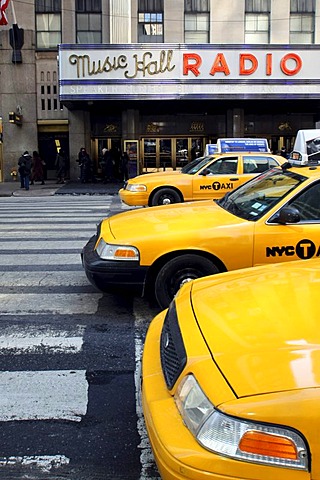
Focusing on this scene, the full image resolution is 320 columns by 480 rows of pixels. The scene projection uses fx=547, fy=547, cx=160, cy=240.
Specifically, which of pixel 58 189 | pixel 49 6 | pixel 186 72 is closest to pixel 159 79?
pixel 186 72

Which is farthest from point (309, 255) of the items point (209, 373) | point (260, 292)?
point (209, 373)

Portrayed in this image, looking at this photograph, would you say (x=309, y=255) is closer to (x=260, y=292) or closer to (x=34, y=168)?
(x=260, y=292)

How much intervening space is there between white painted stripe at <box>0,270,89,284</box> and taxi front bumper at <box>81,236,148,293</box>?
4.82 ft

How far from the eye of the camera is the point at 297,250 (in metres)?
5.56

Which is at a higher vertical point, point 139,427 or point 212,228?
point 212,228

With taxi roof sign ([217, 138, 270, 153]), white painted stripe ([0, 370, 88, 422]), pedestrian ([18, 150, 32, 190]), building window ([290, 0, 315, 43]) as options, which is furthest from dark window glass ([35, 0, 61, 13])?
white painted stripe ([0, 370, 88, 422])

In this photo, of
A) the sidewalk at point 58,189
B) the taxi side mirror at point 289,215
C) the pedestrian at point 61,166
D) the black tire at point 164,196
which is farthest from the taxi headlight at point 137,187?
the pedestrian at point 61,166

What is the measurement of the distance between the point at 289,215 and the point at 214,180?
909 centimetres

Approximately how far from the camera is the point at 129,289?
18.3 ft

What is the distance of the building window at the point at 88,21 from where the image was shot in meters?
27.5

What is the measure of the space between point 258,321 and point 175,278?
2.85m

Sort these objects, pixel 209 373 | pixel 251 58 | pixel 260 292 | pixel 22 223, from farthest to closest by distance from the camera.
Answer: pixel 251 58 → pixel 22 223 → pixel 260 292 → pixel 209 373

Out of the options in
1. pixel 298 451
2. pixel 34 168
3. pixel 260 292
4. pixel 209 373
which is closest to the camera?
pixel 298 451

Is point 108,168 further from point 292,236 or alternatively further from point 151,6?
point 292,236
